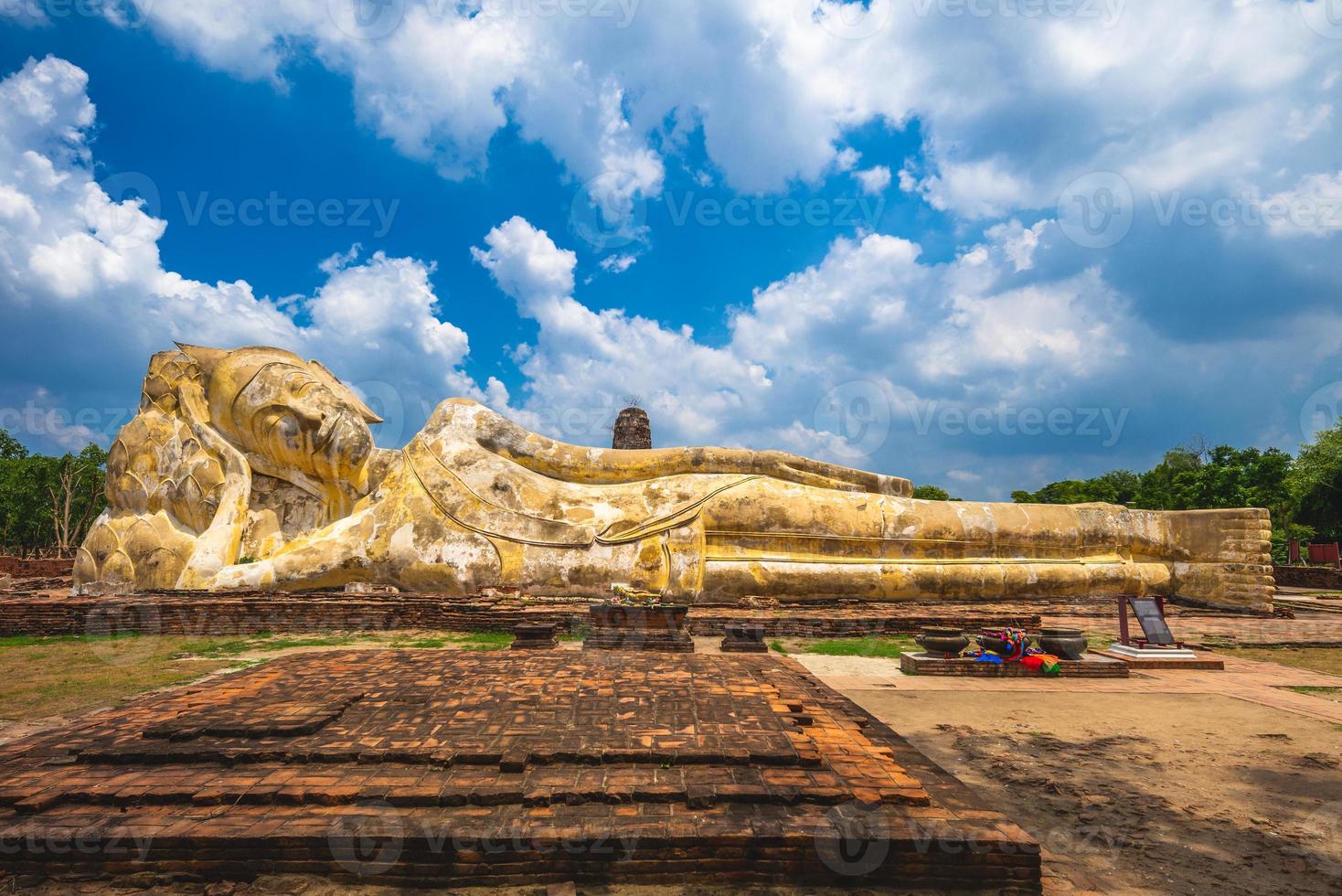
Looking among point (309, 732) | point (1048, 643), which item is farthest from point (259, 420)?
point (1048, 643)

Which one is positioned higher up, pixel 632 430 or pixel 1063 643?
pixel 632 430

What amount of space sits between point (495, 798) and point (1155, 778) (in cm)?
373

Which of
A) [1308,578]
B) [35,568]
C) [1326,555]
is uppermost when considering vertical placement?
[1326,555]

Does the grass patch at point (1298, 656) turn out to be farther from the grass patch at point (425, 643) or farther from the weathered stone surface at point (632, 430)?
the weathered stone surface at point (632, 430)

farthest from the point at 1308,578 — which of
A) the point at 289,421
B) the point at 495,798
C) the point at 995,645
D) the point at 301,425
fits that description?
the point at 289,421

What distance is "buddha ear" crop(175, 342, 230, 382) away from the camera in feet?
41.1

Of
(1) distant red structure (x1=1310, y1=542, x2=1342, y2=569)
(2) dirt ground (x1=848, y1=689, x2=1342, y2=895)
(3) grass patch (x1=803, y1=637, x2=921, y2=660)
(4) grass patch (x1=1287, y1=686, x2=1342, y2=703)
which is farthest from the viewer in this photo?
(1) distant red structure (x1=1310, y1=542, x2=1342, y2=569)

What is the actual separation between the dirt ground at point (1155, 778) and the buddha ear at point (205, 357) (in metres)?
12.6

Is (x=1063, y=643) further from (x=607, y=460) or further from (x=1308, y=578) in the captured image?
(x=1308, y=578)

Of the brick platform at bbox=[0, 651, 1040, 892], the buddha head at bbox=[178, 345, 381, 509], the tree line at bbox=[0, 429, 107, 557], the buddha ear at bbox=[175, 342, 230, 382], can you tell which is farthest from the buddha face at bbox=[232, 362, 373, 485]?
the tree line at bbox=[0, 429, 107, 557]

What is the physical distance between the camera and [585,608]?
30.2 ft

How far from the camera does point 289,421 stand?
39.1 feet

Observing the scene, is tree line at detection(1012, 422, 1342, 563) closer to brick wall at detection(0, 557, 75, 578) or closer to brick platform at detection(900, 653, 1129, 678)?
brick platform at detection(900, 653, 1129, 678)

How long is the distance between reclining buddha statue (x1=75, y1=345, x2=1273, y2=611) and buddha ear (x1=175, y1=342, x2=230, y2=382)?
26 millimetres
